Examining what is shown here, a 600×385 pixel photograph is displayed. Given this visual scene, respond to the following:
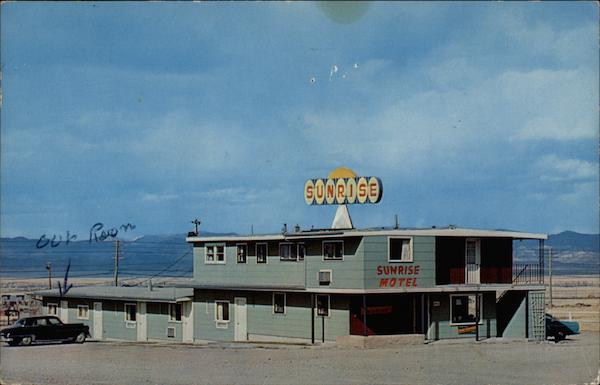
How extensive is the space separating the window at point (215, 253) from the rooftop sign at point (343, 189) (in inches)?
262

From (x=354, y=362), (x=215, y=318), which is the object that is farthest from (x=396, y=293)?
(x=215, y=318)

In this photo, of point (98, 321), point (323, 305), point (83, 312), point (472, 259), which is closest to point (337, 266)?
point (323, 305)

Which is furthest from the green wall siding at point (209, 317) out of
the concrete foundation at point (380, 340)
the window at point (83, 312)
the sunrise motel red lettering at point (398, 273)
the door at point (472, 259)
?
the door at point (472, 259)

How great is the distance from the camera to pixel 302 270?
45.8 meters

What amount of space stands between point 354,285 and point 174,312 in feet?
48.9

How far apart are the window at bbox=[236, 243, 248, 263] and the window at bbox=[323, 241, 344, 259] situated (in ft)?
21.0

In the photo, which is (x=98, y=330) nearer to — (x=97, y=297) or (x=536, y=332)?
(x=97, y=297)

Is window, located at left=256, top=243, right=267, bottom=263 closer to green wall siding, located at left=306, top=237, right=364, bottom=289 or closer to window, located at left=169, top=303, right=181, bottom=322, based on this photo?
green wall siding, located at left=306, top=237, right=364, bottom=289

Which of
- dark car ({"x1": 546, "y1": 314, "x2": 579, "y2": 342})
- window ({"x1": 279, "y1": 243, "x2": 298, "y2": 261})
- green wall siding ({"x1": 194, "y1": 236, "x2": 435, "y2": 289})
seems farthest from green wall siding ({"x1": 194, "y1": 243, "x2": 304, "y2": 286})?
dark car ({"x1": 546, "y1": 314, "x2": 579, "y2": 342})

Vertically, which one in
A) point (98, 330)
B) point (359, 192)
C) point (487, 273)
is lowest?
point (98, 330)

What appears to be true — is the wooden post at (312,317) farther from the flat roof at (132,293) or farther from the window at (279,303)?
the flat roof at (132,293)

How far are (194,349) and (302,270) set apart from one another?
23.8 ft

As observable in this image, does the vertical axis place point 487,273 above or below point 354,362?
above

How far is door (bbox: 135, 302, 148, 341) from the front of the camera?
54.0 meters
